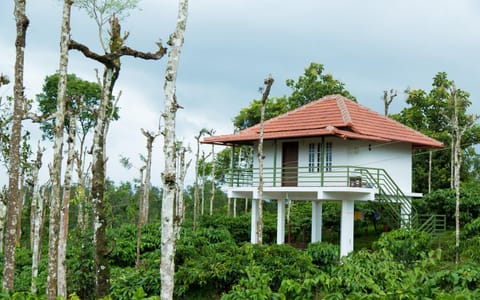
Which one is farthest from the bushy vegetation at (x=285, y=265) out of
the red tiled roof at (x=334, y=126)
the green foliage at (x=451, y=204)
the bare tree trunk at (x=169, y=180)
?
the red tiled roof at (x=334, y=126)

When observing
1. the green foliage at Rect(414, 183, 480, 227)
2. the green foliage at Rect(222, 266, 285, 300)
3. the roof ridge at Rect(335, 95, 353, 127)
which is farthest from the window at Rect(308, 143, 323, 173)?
the green foliage at Rect(222, 266, 285, 300)

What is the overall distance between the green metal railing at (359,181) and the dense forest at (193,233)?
83 cm

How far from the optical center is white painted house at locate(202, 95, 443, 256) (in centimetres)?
1991

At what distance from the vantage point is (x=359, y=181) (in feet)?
66.4

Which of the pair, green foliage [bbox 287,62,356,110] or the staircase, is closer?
the staircase

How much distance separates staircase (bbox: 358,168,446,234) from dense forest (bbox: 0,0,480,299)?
63cm

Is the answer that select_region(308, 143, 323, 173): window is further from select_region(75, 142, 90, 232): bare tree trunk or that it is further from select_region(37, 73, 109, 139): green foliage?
select_region(37, 73, 109, 139): green foliage

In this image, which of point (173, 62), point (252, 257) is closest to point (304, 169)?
point (252, 257)

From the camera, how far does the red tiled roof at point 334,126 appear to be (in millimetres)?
20297

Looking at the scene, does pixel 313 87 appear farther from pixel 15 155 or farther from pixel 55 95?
pixel 15 155

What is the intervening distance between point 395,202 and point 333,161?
8.43 ft

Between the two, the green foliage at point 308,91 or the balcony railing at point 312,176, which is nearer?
the balcony railing at point 312,176

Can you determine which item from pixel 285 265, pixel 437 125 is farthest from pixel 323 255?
pixel 437 125

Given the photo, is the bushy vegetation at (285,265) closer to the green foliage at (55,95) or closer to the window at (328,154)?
the window at (328,154)
